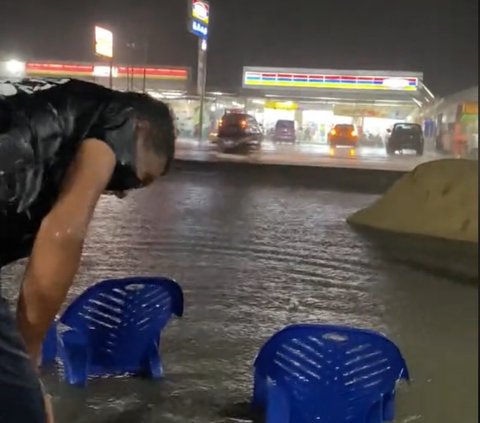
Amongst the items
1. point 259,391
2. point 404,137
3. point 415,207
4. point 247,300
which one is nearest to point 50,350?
point 259,391

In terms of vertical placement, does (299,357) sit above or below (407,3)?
below

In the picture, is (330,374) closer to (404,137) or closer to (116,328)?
(116,328)

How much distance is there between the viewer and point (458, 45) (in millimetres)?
2896

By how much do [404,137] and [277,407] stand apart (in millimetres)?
29506

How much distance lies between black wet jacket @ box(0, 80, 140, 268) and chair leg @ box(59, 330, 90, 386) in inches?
75.0

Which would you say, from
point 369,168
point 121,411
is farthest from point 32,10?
point 369,168

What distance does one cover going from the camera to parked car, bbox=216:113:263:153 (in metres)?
26.5

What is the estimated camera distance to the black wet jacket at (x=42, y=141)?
212 centimetres

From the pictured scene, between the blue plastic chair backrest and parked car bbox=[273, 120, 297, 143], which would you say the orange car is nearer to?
parked car bbox=[273, 120, 297, 143]

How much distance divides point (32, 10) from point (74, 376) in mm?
5946

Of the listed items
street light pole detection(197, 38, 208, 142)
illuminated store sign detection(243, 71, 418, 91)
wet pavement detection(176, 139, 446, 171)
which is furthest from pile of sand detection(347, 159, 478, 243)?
illuminated store sign detection(243, 71, 418, 91)

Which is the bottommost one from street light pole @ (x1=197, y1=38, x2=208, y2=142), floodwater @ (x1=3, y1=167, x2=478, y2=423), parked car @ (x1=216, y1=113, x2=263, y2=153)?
floodwater @ (x1=3, y1=167, x2=478, y2=423)

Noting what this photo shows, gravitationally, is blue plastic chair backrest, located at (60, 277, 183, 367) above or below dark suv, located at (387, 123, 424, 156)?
below

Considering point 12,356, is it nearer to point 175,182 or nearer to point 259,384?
point 259,384
